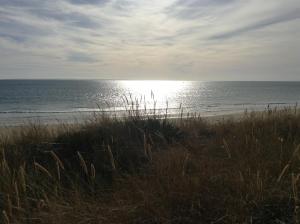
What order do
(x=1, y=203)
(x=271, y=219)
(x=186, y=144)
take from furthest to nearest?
(x=186, y=144) → (x=1, y=203) → (x=271, y=219)

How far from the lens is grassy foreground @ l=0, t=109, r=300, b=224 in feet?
10.3

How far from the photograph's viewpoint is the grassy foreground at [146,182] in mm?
3148

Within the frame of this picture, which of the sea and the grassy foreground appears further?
the sea

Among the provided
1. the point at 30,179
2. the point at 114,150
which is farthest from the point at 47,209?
the point at 114,150

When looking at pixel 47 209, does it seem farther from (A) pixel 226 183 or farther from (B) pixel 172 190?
(A) pixel 226 183

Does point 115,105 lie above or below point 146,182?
above

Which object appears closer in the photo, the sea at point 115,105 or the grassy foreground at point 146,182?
the grassy foreground at point 146,182

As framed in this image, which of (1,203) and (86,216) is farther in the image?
(1,203)

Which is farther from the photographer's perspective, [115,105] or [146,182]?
[115,105]

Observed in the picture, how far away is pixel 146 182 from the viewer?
12.3ft

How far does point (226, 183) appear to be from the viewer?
358 centimetres

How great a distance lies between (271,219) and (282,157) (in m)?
1.49

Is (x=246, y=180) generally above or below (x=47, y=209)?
above

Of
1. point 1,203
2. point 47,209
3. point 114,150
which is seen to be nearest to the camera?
point 47,209
